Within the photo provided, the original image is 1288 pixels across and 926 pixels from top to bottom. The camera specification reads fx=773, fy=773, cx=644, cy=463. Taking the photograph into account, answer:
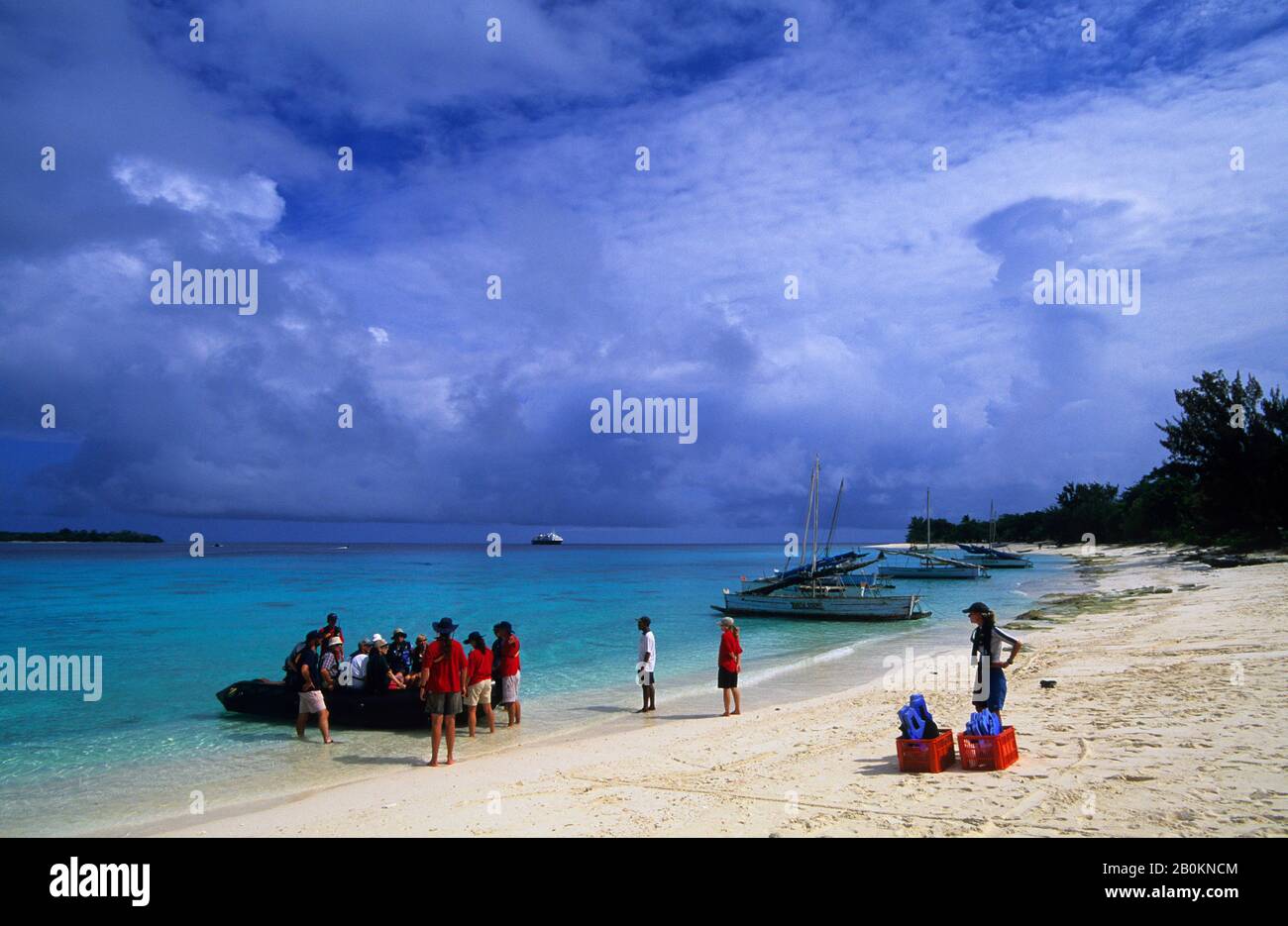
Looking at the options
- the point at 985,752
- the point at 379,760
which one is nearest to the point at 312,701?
the point at 379,760

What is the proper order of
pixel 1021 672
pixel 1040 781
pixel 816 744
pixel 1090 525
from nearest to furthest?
pixel 1040 781 < pixel 816 744 < pixel 1021 672 < pixel 1090 525

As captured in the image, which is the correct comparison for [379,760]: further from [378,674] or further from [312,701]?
[378,674]

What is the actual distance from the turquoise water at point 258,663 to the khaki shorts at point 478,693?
77 cm

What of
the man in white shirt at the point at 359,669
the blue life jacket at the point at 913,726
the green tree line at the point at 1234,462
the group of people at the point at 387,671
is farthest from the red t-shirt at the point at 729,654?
the green tree line at the point at 1234,462

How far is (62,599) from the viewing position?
57125 millimetres

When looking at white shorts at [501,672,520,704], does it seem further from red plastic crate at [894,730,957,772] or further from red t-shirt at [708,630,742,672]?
red plastic crate at [894,730,957,772]

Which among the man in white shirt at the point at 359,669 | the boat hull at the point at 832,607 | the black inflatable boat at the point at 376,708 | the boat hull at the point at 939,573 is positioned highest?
the man in white shirt at the point at 359,669

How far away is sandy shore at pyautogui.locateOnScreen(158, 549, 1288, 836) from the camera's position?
7.20 m

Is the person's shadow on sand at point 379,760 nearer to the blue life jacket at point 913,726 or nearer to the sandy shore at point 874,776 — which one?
the sandy shore at point 874,776

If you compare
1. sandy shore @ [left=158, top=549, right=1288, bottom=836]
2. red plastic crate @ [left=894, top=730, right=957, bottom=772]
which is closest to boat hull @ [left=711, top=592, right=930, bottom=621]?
sandy shore @ [left=158, top=549, right=1288, bottom=836]

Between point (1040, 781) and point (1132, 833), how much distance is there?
1.68m

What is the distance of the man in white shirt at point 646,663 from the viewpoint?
15.4 metres
